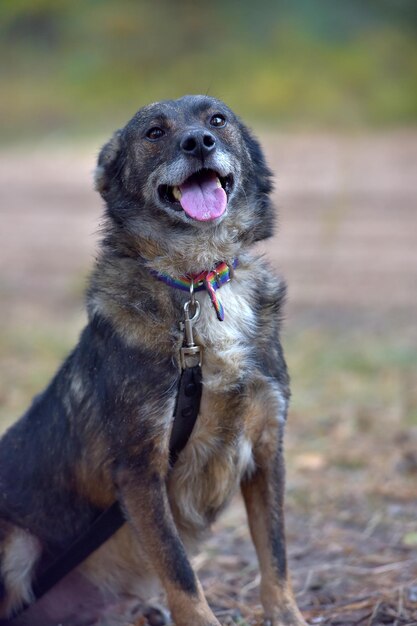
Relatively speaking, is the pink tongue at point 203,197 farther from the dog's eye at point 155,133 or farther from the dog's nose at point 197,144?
the dog's eye at point 155,133

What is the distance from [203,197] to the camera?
3.76 meters

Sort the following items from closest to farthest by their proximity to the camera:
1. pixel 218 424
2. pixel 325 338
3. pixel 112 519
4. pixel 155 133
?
pixel 218 424
pixel 112 519
pixel 155 133
pixel 325 338

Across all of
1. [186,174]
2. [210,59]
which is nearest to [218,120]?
[186,174]

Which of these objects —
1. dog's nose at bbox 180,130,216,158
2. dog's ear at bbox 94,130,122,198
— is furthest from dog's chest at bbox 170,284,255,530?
dog's ear at bbox 94,130,122,198

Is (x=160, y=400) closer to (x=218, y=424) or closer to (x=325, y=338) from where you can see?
(x=218, y=424)

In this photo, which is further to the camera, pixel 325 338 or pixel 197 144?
pixel 325 338

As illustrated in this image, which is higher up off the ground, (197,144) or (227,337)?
(197,144)

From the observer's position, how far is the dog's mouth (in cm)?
367

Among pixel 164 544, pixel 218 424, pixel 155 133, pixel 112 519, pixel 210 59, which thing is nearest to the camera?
pixel 164 544

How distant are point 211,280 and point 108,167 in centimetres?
62

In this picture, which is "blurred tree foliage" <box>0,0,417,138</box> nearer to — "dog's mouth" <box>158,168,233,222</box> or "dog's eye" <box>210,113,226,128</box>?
"dog's eye" <box>210,113,226,128</box>

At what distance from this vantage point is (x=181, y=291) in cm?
379

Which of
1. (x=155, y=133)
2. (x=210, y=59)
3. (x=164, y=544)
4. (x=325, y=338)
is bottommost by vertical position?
(x=164, y=544)

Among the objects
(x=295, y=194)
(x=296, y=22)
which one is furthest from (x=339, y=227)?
(x=296, y=22)
